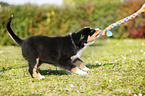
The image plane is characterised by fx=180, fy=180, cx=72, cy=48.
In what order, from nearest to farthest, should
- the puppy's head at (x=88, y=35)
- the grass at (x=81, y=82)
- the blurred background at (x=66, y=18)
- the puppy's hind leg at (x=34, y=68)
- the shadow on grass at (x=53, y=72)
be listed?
the grass at (x=81, y=82)
the puppy's hind leg at (x=34, y=68)
the puppy's head at (x=88, y=35)
the shadow on grass at (x=53, y=72)
the blurred background at (x=66, y=18)

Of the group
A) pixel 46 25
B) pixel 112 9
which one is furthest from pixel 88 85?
pixel 112 9

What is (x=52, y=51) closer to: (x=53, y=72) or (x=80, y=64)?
(x=53, y=72)

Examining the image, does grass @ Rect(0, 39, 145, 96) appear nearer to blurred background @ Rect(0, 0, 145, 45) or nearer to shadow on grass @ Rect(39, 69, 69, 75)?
shadow on grass @ Rect(39, 69, 69, 75)

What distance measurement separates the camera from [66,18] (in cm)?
1272

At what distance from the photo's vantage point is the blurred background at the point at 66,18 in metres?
11.2

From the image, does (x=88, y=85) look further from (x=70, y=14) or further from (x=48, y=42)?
(x=70, y=14)

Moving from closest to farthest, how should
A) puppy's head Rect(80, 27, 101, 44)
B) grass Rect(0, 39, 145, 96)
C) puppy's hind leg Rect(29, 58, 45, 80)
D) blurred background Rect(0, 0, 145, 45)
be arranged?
grass Rect(0, 39, 145, 96) < puppy's hind leg Rect(29, 58, 45, 80) < puppy's head Rect(80, 27, 101, 44) < blurred background Rect(0, 0, 145, 45)

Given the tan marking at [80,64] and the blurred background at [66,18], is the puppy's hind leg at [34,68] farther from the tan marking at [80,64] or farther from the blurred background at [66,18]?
the blurred background at [66,18]

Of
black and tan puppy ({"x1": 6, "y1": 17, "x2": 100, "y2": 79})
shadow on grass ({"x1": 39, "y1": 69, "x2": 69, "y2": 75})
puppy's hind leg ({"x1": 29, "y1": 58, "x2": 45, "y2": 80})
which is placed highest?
black and tan puppy ({"x1": 6, "y1": 17, "x2": 100, "y2": 79})

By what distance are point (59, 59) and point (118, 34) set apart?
403 inches

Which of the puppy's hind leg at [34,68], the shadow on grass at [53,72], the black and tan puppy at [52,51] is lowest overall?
the shadow on grass at [53,72]

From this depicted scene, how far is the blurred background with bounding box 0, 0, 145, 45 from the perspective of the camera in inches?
441

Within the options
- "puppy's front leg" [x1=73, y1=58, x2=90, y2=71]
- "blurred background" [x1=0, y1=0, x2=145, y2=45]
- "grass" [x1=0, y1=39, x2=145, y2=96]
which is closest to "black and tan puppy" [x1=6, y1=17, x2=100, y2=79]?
"grass" [x1=0, y1=39, x2=145, y2=96]

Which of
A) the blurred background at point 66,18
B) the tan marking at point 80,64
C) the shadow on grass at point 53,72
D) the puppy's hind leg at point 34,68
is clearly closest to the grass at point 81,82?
the shadow on grass at point 53,72
